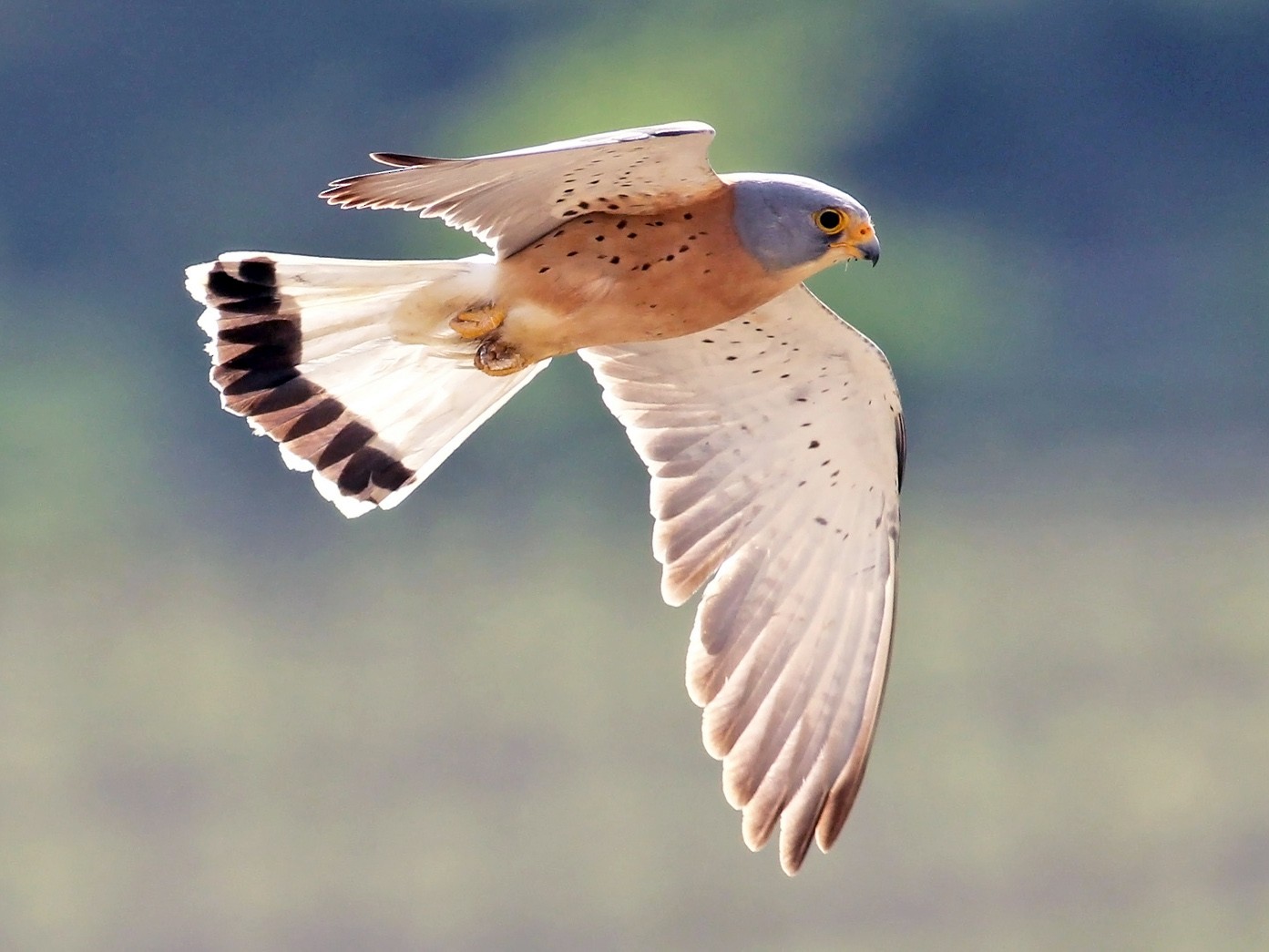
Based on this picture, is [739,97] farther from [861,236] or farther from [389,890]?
[861,236]

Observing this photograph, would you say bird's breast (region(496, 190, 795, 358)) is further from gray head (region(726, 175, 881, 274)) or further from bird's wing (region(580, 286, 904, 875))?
bird's wing (region(580, 286, 904, 875))

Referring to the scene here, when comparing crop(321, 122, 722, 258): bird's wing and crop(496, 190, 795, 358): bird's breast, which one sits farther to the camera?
crop(496, 190, 795, 358): bird's breast

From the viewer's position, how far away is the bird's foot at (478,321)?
2920mm

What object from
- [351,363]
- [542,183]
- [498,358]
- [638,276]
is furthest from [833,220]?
[351,363]

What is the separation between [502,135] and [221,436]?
2662mm

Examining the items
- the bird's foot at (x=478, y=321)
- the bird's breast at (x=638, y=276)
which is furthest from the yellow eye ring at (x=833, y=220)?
the bird's foot at (x=478, y=321)

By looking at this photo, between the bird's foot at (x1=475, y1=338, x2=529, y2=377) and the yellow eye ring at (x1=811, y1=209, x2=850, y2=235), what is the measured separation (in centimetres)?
54

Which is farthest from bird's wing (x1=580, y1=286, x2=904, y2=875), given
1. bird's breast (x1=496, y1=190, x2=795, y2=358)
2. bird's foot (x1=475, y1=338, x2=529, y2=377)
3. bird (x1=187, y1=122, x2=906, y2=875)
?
bird's foot (x1=475, y1=338, x2=529, y2=377)

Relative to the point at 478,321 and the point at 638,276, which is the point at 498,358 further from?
the point at 638,276

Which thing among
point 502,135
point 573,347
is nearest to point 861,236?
point 573,347

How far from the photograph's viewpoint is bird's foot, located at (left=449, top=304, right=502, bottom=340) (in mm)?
2920

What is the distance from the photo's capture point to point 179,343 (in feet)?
28.4

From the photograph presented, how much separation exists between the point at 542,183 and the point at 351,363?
1.99 ft

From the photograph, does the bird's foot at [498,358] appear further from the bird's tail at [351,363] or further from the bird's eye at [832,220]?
the bird's eye at [832,220]
